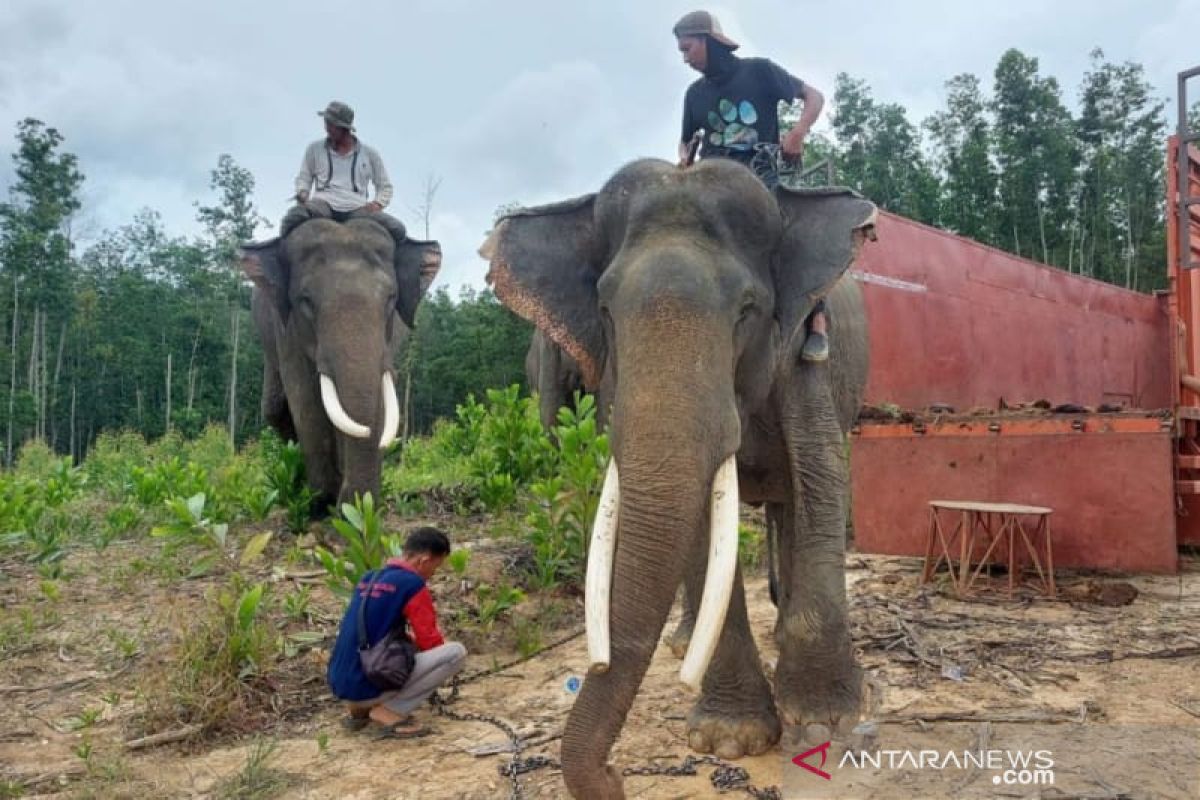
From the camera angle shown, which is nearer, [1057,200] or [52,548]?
[52,548]

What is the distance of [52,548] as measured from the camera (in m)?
5.25

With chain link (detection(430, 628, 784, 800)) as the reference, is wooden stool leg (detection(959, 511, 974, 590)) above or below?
above

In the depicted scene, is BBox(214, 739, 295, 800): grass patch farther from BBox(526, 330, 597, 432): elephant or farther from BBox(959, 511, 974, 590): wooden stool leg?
BBox(526, 330, 597, 432): elephant

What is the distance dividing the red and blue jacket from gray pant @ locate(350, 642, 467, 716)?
52mm

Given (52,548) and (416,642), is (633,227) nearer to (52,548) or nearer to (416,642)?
(416,642)

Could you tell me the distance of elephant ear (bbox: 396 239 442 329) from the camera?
6.56 m

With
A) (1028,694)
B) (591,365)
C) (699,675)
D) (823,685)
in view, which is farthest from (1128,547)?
(699,675)

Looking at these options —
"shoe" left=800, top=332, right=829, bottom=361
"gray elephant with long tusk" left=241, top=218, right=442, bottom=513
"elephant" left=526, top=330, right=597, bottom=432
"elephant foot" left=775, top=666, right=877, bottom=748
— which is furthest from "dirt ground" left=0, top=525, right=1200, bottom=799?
"elephant" left=526, top=330, right=597, bottom=432

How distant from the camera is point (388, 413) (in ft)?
19.7

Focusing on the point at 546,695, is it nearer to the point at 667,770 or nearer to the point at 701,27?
the point at 667,770

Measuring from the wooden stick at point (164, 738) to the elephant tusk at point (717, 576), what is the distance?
2207 millimetres

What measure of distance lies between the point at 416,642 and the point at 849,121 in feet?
146

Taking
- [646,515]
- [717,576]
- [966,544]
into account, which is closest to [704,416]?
[646,515]

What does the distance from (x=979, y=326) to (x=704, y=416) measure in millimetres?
6645
